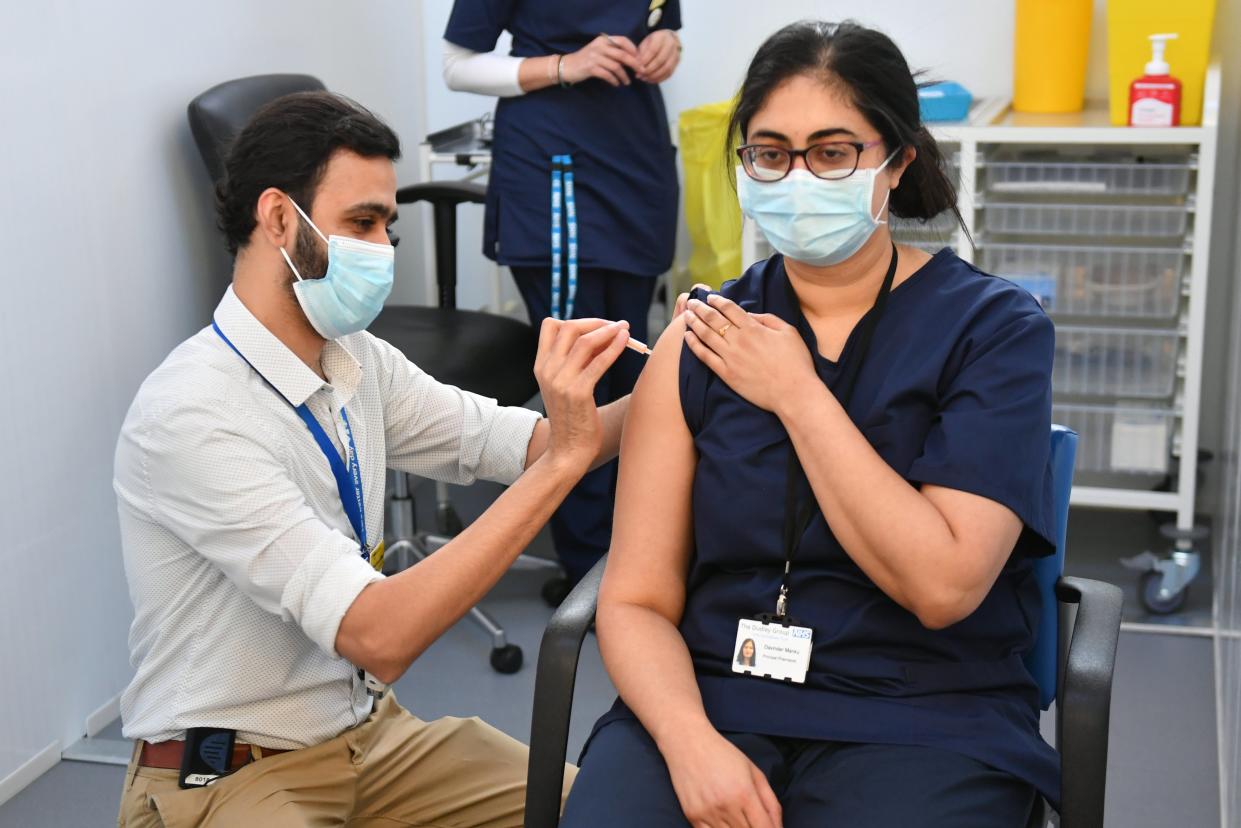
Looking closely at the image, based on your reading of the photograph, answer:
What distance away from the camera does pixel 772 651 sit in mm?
1471

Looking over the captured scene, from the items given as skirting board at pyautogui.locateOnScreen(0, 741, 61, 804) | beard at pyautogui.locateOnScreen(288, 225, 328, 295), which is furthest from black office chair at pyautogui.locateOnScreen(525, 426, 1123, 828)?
skirting board at pyautogui.locateOnScreen(0, 741, 61, 804)

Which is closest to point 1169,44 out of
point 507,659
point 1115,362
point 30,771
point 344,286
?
point 1115,362

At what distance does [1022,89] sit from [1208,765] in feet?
5.53

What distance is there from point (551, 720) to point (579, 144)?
1631mm

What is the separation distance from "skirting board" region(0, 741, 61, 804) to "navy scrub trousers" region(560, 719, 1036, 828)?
1364 mm

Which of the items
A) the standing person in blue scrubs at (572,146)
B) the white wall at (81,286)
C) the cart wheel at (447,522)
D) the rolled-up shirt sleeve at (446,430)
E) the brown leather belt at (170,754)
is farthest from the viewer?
the cart wheel at (447,522)

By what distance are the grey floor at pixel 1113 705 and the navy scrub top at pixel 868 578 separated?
38.3 inches

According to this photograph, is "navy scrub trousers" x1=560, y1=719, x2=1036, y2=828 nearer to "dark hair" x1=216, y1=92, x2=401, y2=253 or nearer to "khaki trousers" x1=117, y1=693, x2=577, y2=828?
"khaki trousers" x1=117, y1=693, x2=577, y2=828

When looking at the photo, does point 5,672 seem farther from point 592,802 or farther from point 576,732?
point 592,802

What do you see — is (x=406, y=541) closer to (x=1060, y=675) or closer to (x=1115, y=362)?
(x=1115, y=362)

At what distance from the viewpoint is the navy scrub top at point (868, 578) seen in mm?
1428

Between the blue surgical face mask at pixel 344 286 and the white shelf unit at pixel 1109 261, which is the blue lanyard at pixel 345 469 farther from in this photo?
the white shelf unit at pixel 1109 261

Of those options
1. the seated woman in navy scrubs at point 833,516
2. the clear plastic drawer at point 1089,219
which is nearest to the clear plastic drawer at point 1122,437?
the clear plastic drawer at point 1089,219

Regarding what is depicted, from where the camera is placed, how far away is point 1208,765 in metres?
2.44
